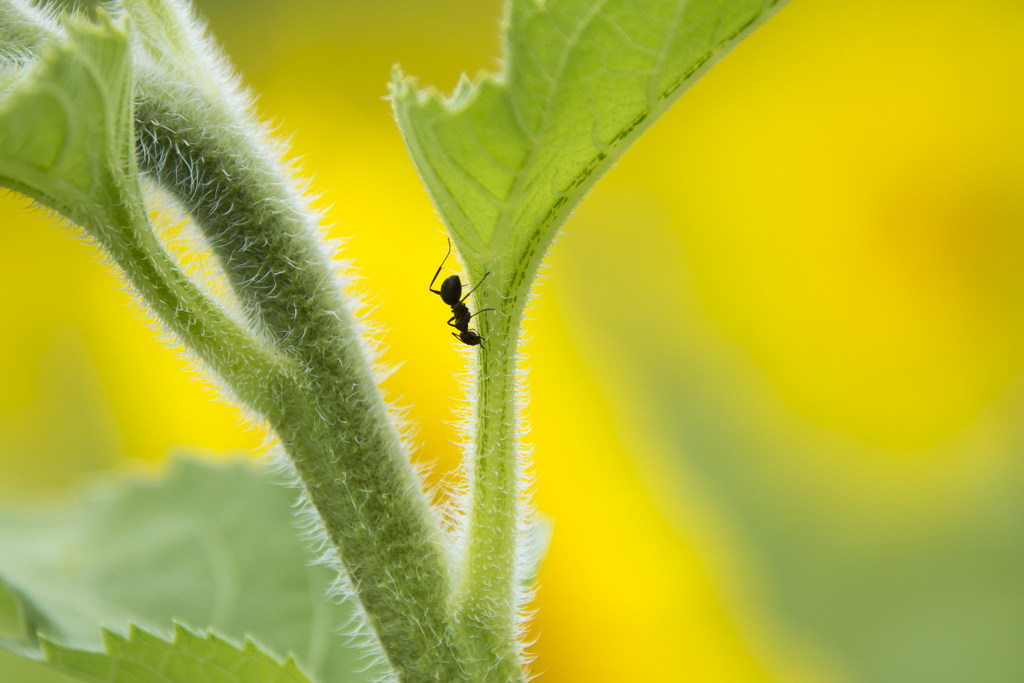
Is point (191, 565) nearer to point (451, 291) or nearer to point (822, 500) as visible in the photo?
point (451, 291)

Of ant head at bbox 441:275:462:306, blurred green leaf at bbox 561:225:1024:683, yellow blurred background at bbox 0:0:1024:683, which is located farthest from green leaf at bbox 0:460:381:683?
blurred green leaf at bbox 561:225:1024:683

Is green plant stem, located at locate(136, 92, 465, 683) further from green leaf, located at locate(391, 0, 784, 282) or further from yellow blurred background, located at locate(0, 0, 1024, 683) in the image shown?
yellow blurred background, located at locate(0, 0, 1024, 683)

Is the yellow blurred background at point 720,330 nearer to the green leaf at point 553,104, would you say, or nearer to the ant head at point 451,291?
the ant head at point 451,291

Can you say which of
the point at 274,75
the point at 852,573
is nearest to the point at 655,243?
the point at 852,573

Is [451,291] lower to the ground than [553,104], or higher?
higher

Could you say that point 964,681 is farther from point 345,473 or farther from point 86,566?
point 345,473

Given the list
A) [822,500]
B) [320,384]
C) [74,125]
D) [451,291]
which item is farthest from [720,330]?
[74,125]

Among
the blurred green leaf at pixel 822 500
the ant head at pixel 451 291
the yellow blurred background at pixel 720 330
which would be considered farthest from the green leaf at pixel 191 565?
the blurred green leaf at pixel 822 500

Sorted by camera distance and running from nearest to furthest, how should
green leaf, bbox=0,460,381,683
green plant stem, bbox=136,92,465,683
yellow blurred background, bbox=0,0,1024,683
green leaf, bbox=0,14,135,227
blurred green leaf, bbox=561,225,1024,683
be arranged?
green leaf, bbox=0,14,135,227 → green plant stem, bbox=136,92,465,683 → green leaf, bbox=0,460,381,683 → blurred green leaf, bbox=561,225,1024,683 → yellow blurred background, bbox=0,0,1024,683
